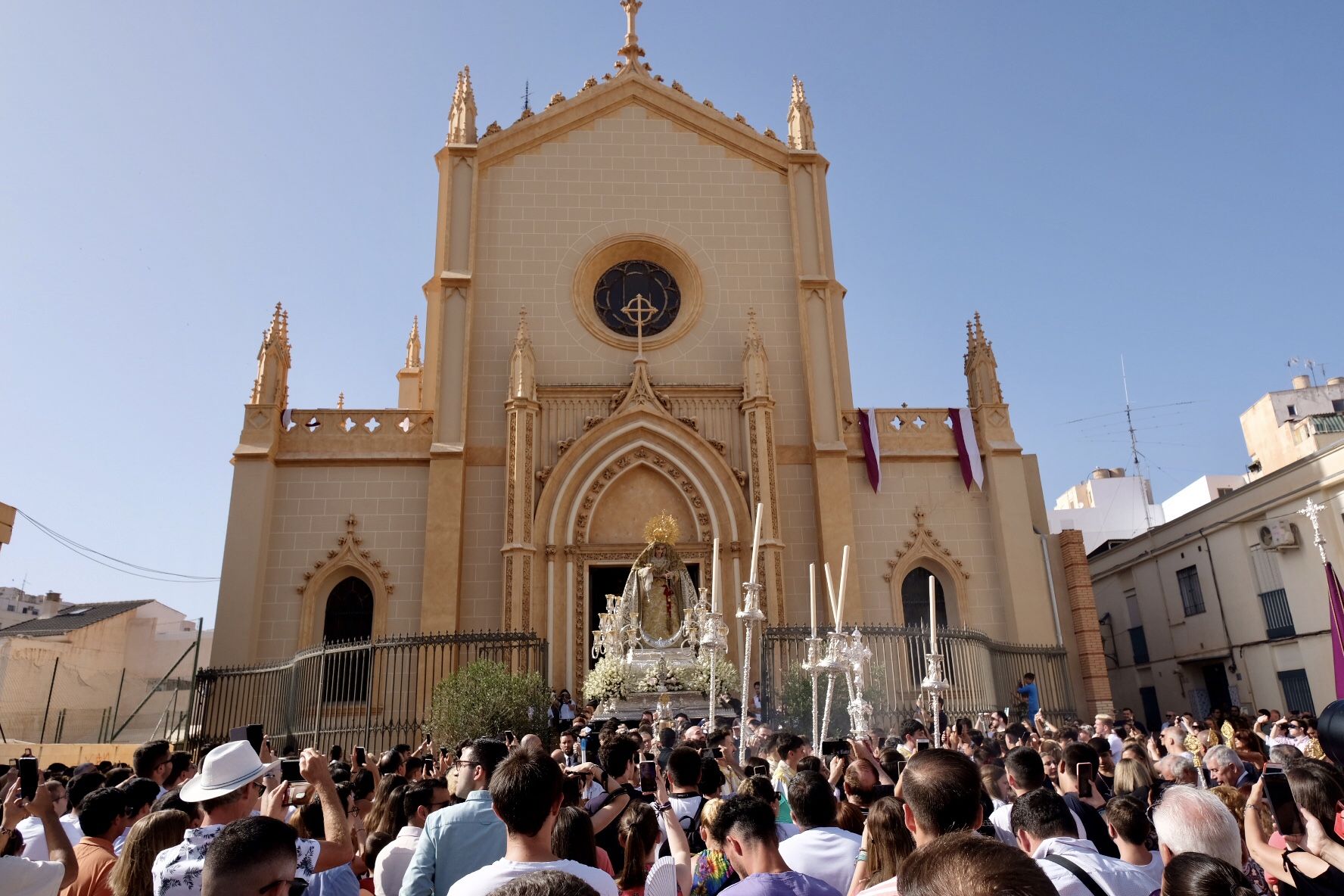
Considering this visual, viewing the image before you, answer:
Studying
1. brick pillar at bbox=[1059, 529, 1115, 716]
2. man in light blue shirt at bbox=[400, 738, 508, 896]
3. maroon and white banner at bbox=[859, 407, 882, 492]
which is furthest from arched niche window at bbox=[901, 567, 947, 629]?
man in light blue shirt at bbox=[400, 738, 508, 896]

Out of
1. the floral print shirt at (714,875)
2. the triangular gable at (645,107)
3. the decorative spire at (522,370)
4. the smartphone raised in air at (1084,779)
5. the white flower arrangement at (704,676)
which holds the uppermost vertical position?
the triangular gable at (645,107)

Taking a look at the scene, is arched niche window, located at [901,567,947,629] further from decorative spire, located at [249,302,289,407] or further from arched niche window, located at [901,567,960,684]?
decorative spire, located at [249,302,289,407]

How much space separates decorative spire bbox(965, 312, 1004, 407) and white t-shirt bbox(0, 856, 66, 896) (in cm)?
2041

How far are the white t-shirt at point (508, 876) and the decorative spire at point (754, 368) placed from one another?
17.3m

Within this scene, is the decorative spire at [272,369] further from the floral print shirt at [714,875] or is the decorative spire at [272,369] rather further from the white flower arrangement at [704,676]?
the floral print shirt at [714,875]

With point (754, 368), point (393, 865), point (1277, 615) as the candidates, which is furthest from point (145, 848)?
point (1277, 615)

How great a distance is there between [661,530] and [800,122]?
38.8 ft

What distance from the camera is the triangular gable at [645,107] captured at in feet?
76.0

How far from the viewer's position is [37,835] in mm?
5145

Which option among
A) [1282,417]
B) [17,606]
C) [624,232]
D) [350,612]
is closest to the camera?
[350,612]

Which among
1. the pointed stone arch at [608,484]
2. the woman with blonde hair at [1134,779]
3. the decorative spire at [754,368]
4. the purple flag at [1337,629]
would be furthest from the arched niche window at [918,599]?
the woman with blonde hair at [1134,779]

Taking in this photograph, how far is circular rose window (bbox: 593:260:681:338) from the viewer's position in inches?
882

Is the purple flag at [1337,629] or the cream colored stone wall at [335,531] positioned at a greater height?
the cream colored stone wall at [335,531]

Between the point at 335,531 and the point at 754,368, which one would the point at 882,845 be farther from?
the point at 335,531
